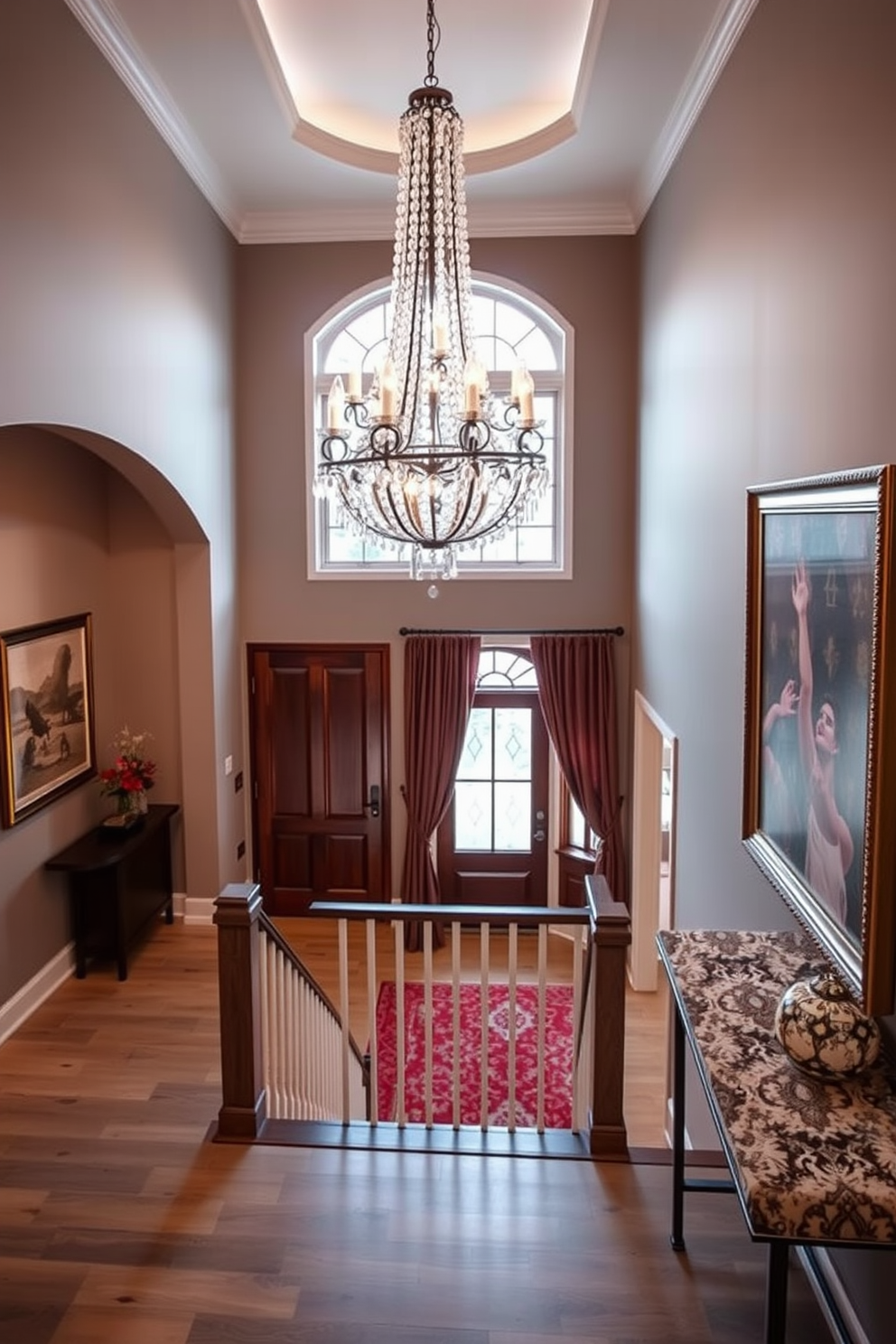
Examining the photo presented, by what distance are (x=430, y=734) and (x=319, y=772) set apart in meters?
0.94

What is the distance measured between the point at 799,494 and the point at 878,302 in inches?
21.9

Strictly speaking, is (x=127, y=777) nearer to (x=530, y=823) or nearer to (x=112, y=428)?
(x=112, y=428)

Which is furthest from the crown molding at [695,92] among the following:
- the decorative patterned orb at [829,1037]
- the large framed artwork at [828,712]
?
the decorative patterned orb at [829,1037]

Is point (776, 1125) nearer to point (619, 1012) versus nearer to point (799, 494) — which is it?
point (619, 1012)

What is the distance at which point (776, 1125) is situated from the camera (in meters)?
1.92

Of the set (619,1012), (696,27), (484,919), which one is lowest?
(619,1012)

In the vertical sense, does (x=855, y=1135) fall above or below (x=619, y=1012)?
above

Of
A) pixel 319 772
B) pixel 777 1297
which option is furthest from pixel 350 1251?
pixel 319 772

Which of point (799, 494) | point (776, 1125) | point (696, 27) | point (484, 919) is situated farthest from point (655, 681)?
point (776, 1125)

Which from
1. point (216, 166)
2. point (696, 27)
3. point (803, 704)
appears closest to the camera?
point (803, 704)

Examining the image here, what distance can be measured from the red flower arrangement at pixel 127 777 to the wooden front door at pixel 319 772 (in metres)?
1.15

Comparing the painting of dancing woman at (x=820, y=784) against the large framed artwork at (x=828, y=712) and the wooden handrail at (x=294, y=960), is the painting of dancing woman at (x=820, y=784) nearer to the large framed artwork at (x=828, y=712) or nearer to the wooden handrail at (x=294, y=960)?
the large framed artwork at (x=828, y=712)

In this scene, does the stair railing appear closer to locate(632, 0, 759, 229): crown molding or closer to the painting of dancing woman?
the painting of dancing woman

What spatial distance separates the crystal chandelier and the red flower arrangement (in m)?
3.10
